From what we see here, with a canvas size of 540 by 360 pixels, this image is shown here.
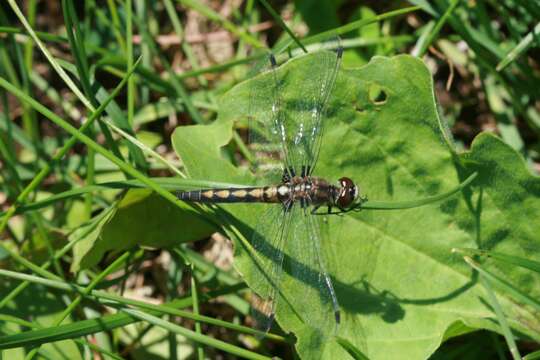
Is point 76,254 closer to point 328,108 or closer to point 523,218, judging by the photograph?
point 328,108

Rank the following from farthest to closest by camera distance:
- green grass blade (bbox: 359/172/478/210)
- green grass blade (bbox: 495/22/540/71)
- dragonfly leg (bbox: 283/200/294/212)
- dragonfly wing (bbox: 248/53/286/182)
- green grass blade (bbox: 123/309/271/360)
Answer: green grass blade (bbox: 495/22/540/71)
dragonfly leg (bbox: 283/200/294/212)
dragonfly wing (bbox: 248/53/286/182)
green grass blade (bbox: 123/309/271/360)
green grass blade (bbox: 359/172/478/210)

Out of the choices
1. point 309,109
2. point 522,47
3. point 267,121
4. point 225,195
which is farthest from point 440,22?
point 225,195

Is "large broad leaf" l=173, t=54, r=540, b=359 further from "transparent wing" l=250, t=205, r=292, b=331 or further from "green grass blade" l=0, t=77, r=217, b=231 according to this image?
"green grass blade" l=0, t=77, r=217, b=231

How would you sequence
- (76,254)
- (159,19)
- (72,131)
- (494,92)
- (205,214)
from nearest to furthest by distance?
(72,131) → (205,214) → (76,254) → (494,92) → (159,19)

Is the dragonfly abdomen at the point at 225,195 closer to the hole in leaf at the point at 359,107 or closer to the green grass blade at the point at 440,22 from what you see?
the hole in leaf at the point at 359,107

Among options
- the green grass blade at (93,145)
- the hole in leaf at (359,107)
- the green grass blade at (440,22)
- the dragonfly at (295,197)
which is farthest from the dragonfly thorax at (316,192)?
the green grass blade at (440,22)

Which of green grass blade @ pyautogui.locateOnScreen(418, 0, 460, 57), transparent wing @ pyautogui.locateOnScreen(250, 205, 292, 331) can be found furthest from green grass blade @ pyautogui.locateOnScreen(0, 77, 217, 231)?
green grass blade @ pyautogui.locateOnScreen(418, 0, 460, 57)

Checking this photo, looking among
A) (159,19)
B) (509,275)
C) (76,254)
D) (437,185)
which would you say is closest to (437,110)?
(437,185)
